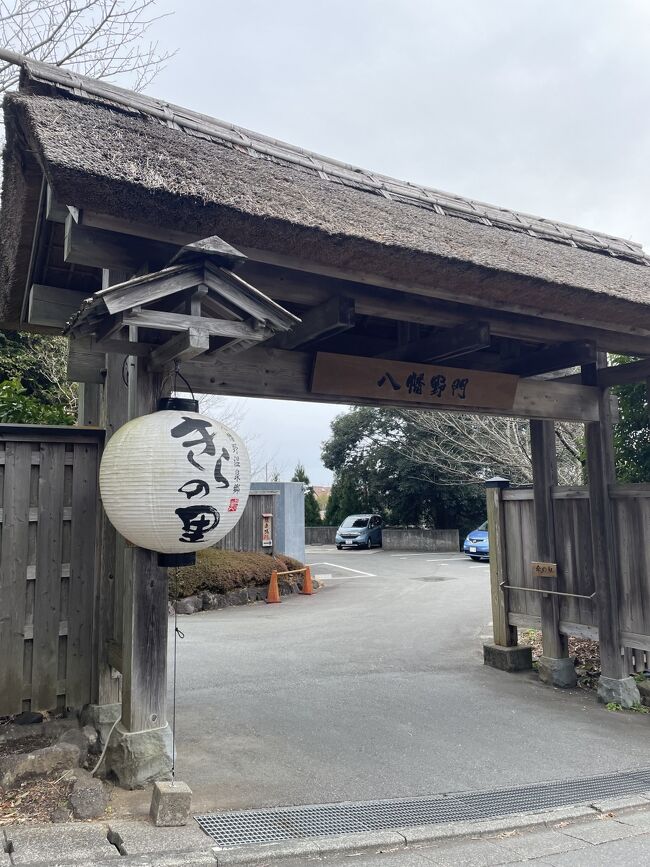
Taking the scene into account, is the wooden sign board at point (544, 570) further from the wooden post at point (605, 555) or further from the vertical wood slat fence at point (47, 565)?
the vertical wood slat fence at point (47, 565)

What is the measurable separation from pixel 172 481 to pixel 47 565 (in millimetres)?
1512

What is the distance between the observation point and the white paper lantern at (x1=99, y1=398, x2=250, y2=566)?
3.41m

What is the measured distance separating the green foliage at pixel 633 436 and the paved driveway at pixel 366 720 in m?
2.72

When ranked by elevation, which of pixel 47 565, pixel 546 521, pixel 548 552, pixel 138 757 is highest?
pixel 546 521

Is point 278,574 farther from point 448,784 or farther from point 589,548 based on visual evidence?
point 448,784

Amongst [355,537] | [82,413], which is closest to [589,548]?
[82,413]

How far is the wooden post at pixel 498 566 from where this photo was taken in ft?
25.1

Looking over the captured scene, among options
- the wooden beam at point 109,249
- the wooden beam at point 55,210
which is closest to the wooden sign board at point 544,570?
the wooden beam at point 109,249

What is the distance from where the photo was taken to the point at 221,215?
11.6 ft

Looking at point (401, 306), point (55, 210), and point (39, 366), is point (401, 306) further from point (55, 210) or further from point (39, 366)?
point (39, 366)

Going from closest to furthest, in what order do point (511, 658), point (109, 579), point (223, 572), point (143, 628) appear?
1. point (143, 628)
2. point (109, 579)
3. point (511, 658)
4. point (223, 572)

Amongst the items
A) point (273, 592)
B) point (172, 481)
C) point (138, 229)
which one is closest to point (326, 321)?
point (138, 229)

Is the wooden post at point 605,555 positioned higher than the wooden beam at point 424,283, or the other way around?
the wooden beam at point 424,283

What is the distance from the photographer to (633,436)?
7.89 metres
